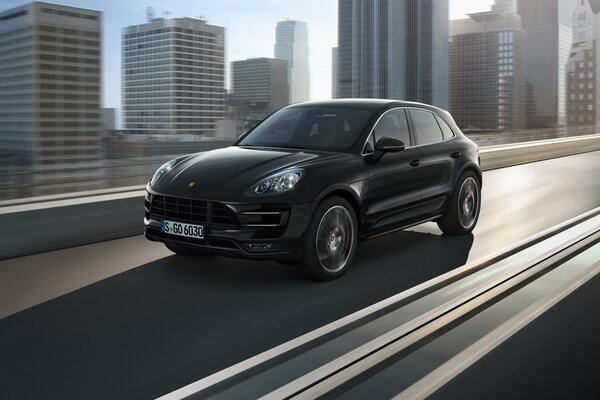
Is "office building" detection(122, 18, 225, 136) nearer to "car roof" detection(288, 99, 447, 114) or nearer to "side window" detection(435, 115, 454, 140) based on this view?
"side window" detection(435, 115, 454, 140)

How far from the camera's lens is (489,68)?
72125mm

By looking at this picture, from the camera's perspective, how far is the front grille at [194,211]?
17.7 ft

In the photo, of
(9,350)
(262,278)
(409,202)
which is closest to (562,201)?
(409,202)

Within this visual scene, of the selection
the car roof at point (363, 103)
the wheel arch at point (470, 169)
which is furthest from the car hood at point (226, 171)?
the wheel arch at point (470, 169)

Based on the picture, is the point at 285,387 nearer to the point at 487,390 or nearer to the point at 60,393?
the point at 487,390

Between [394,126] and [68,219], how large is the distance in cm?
351

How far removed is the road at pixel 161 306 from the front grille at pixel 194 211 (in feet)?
1.64

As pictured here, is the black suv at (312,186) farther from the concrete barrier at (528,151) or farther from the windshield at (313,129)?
the concrete barrier at (528,151)

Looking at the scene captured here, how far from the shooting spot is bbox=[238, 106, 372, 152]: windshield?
20.8 ft

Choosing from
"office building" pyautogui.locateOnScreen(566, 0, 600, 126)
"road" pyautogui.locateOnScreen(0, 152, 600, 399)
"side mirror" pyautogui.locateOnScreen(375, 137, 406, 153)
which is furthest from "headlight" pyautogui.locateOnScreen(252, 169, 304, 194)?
"office building" pyautogui.locateOnScreen(566, 0, 600, 126)

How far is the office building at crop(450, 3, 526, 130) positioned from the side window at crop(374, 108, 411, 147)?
43040 millimetres

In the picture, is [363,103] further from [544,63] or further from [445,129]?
[544,63]

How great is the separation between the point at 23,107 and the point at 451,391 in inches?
1624

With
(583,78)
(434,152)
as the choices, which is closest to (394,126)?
(434,152)
